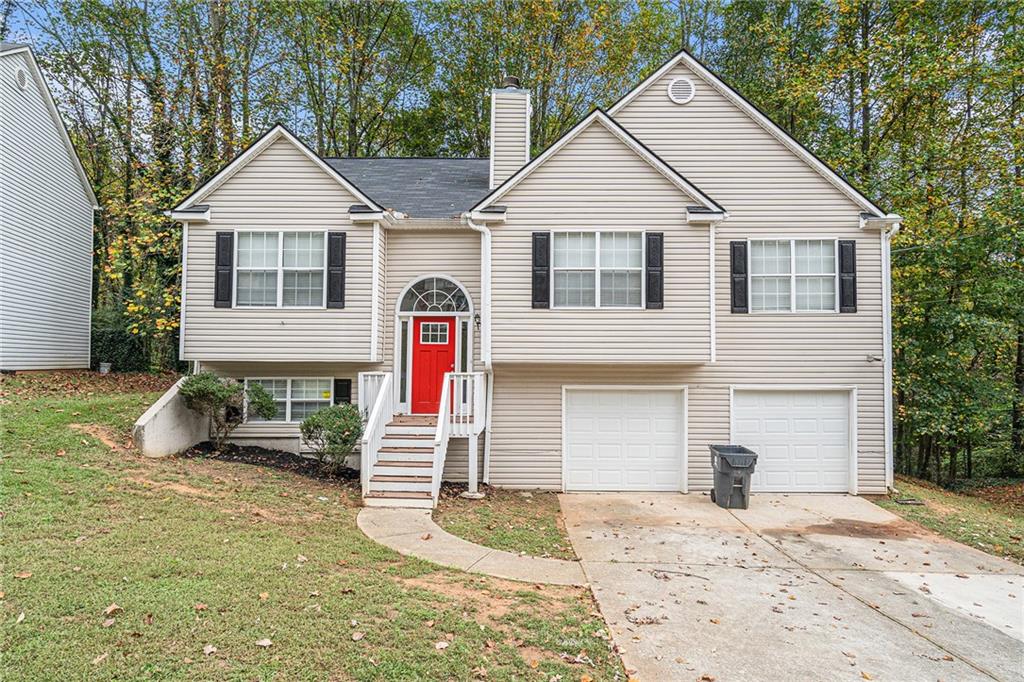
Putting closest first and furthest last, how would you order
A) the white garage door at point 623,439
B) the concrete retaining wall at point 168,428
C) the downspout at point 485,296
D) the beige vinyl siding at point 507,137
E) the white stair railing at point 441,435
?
the white stair railing at point 441,435 → the concrete retaining wall at point 168,428 → the downspout at point 485,296 → the white garage door at point 623,439 → the beige vinyl siding at point 507,137

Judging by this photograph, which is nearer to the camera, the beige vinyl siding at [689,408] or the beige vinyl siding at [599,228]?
the beige vinyl siding at [599,228]

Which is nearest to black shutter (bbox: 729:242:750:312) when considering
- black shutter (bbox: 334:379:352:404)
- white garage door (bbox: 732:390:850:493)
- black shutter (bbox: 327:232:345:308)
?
white garage door (bbox: 732:390:850:493)

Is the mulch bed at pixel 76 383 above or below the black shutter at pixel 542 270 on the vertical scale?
below

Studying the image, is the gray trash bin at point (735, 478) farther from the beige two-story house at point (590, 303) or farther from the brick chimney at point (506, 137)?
the brick chimney at point (506, 137)

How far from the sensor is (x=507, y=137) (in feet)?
38.1

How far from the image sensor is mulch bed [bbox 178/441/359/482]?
31.4 feet


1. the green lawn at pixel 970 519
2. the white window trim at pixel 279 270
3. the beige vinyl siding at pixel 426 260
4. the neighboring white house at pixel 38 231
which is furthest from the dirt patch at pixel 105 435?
the green lawn at pixel 970 519

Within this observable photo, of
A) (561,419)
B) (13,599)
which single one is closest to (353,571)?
(13,599)

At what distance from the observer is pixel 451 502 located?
895cm

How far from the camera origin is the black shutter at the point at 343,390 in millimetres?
10625

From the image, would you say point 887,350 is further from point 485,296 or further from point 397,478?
point 397,478

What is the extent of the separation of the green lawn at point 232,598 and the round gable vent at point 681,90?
375 inches

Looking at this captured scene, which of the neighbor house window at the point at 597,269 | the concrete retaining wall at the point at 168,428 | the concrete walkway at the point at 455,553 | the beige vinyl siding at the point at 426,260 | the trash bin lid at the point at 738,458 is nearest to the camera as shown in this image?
the concrete walkway at the point at 455,553

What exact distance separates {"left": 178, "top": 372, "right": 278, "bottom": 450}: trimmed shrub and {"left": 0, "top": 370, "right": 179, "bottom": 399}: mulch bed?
4.08 meters
